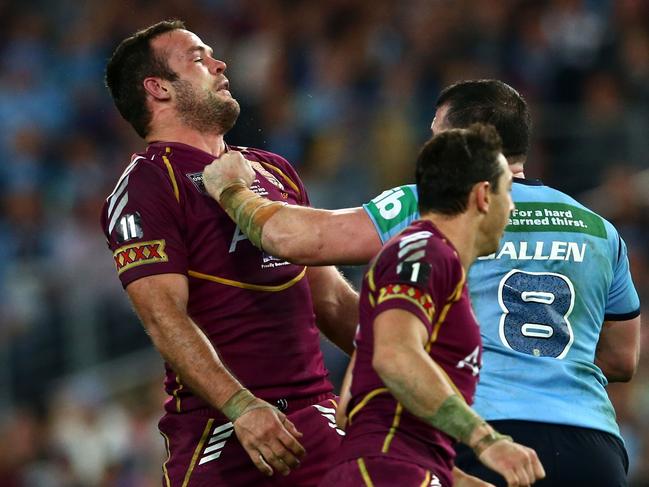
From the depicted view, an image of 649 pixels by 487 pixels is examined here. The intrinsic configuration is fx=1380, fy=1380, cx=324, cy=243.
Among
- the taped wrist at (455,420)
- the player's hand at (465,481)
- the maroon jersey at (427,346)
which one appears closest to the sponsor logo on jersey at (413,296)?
the maroon jersey at (427,346)

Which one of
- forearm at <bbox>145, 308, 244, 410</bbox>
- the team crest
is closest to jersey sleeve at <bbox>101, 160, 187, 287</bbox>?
forearm at <bbox>145, 308, 244, 410</bbox>

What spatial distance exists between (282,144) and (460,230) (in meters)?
9.57

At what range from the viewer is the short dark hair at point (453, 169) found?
4.44m

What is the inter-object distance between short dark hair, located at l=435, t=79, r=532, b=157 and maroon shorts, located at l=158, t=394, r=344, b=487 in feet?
4.34

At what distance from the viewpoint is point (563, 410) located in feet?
16.9

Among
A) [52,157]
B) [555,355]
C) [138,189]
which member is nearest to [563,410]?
[555,355]

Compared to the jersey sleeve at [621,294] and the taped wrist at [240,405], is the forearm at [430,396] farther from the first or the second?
the jersey sleeve at [621,294]

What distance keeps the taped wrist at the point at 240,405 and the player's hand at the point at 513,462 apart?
4.21 feet

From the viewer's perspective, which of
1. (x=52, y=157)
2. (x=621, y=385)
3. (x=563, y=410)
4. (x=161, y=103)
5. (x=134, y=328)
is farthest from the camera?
(x=52, y=157)

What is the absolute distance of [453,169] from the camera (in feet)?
14.6

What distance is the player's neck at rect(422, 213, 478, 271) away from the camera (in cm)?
446

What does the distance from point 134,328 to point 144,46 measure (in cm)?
727

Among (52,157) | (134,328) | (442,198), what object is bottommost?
(134,328)

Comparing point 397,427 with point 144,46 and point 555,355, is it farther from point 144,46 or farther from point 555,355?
point 144,46
